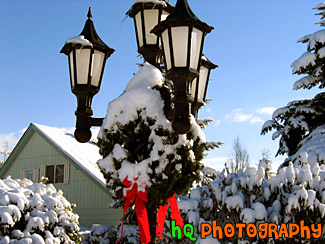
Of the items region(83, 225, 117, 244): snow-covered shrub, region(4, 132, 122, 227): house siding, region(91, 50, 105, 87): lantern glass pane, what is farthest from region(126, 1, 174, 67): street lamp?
region(4, 132, 122, 227): house siding

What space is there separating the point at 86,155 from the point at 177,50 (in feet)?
47.2

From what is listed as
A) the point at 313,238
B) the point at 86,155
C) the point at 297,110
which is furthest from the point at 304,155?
the point at 86,155

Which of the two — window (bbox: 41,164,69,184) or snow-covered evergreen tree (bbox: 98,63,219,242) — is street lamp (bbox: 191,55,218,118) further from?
window (bbox: 41,164,69,184)

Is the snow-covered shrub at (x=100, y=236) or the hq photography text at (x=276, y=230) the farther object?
the snow-covered shrub at (x=100, y=236)

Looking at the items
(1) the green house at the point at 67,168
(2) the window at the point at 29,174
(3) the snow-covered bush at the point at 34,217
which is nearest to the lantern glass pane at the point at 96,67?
(3) the snow-covered bush at the point at 34,217

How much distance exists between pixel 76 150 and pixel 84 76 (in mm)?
13283

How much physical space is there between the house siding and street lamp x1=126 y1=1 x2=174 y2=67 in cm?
1135

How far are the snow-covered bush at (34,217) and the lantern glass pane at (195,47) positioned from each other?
4641mm

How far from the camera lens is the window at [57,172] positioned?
16594 millimetres

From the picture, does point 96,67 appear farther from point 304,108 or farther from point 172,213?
point 304,108

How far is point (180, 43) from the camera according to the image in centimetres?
339

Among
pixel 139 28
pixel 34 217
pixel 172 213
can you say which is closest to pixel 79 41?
pixel 139 28

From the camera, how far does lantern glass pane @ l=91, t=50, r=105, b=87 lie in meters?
4.43

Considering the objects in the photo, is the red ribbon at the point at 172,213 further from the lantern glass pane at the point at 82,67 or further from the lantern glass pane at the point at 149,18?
the lantern glass pane at the point at 149,18
